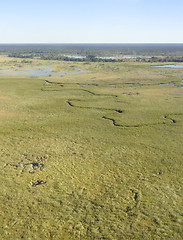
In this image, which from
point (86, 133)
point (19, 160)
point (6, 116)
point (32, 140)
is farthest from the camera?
point (6, 116)

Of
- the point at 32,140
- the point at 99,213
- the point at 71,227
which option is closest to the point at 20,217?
the point at 71,227

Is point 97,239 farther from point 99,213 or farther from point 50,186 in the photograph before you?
point 50,186

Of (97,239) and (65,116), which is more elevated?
(65,116)

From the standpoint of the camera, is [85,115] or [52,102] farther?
[52,102]

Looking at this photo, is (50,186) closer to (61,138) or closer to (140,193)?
(140,193)

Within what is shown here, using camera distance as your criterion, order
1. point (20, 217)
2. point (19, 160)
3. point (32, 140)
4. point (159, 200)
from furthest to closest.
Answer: point (32, 140)
point (19, 160)
point (159, 200)
point (20, 217)

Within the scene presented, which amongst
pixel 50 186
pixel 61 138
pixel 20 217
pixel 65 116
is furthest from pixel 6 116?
pixel 20 217

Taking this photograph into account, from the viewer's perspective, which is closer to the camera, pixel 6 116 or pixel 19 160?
pixel 19 160
